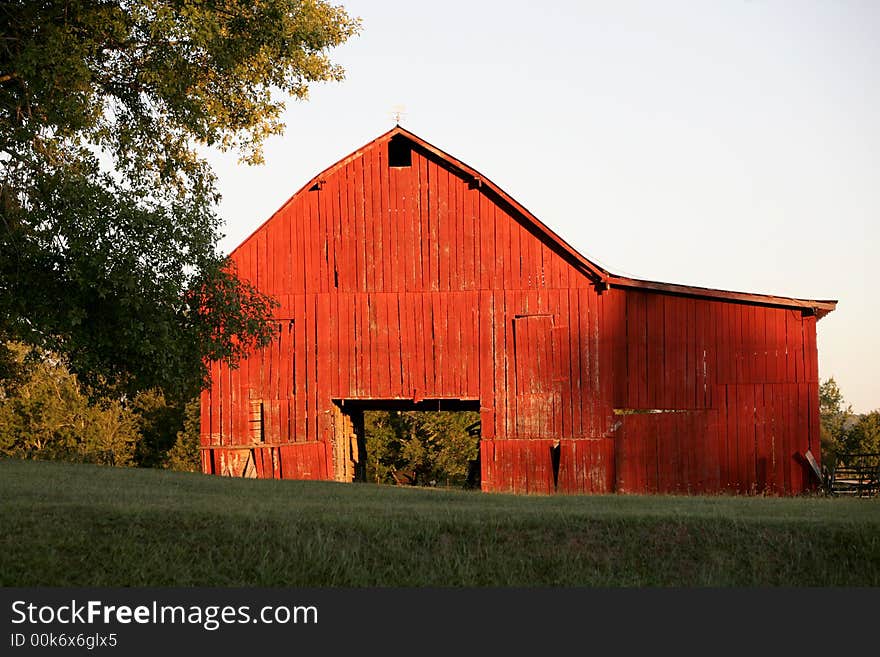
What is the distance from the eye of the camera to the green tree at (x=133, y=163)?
20.7 m

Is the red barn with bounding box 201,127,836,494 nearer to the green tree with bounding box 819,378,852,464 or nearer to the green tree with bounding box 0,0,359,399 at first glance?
the green tree with bounding box 0,0,359,399

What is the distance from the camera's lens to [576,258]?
95.9 ft

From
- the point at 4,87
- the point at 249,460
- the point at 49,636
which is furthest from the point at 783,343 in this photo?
the point at 49,636

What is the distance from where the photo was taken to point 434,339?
1168 inches

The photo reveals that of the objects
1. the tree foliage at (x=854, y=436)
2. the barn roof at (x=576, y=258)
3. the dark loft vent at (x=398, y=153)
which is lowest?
the tree foliage at (x=854, y=436)

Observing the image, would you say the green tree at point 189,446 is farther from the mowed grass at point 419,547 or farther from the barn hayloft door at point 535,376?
the mowed grass at point 419,547

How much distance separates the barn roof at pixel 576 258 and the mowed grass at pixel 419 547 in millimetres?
13087

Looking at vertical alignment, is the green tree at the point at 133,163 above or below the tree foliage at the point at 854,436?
above

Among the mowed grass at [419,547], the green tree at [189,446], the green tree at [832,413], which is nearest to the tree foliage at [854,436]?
the green tree at [832,413]

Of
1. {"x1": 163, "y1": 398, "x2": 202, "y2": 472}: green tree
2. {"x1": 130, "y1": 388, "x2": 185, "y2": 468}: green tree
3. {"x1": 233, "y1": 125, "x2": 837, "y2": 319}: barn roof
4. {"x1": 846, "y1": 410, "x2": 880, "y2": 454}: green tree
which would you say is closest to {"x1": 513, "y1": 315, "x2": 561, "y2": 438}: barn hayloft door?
{"x1": 233, "y1": 125, "x2": 837, "y2": 319}: barn roof

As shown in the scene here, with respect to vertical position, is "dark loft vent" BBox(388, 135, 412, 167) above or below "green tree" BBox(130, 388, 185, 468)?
above

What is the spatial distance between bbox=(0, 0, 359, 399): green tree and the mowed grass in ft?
18.6

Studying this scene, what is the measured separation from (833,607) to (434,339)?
18394 mm

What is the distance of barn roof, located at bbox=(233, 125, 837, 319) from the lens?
2875 cm
